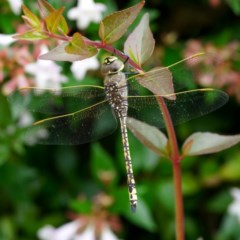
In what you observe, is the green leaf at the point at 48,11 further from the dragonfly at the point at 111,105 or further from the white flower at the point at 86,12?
the white flower at the point at 86,12

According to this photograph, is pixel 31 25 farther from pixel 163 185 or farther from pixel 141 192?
pixel 163 185

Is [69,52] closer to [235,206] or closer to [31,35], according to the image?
[31,35]

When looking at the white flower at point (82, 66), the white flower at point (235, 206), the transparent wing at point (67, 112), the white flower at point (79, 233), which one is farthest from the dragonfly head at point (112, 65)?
the white flower at point (235, 206)

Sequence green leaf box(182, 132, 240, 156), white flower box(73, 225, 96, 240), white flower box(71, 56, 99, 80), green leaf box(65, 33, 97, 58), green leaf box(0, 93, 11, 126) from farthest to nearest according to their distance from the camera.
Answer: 1. green leaf box(0, 93, 11, 126)
2. white flower box(73, 225, 96, 240)
3. white flower box(71, 56, 99, 80)
4. green leaf box(182, 132, 240, 156)
5. green leaf box(65, 33, 97, 58)

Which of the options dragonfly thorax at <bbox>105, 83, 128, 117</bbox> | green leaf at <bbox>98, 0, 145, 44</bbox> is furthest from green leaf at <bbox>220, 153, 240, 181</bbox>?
green leaf at <bbox>98, 0, 145, 44</bbox>

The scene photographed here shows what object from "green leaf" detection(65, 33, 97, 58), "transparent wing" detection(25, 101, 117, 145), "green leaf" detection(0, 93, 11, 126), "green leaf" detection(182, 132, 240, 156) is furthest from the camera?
"green leaf" detection(0, 93, 11, 126)

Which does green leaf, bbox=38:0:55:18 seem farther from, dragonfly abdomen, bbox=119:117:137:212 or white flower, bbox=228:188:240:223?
white flower, bbox=228:188:240:223

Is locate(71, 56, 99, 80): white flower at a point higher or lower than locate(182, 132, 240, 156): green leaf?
higher

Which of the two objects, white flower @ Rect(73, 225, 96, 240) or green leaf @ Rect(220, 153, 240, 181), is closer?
white flower @ Rect(73, 225, 96, 240)
